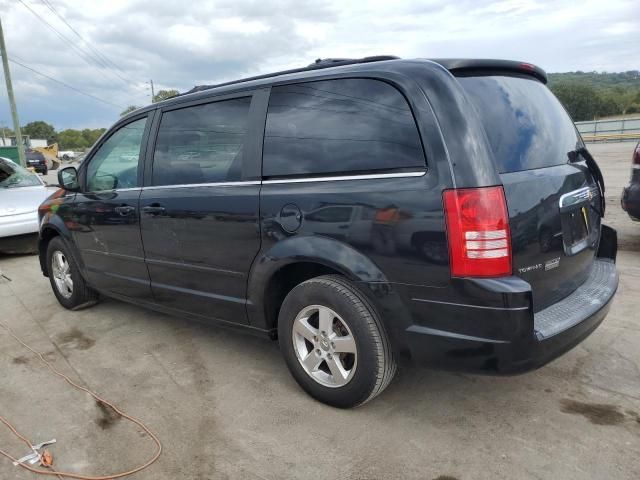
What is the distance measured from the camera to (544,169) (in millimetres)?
2615

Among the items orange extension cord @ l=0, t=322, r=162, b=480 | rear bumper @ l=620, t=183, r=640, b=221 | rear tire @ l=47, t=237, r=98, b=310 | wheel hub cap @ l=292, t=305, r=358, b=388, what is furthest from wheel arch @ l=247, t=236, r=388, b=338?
rear bumper @ l=620, t=183, r=640, b=221

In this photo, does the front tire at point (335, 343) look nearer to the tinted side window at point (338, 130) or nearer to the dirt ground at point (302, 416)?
the dirt ground at point (302, 416)

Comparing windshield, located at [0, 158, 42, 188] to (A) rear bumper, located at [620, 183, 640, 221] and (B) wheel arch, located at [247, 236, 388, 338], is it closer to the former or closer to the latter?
(B) wheel arch, located at [247, 236, 388, 338]

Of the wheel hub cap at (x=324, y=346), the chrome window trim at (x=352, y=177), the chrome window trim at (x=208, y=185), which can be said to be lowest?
the wheel hub cap at (x=324, y=346)

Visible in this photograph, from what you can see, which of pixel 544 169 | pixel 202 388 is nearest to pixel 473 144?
pixel 544 169

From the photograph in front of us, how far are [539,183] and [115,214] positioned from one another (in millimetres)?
3050

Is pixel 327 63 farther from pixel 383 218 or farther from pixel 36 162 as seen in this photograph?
pixel 36 162

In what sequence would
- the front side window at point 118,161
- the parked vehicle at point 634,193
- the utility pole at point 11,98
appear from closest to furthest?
the front side window at point 118,161, the parked vehicle at point 634,193, the utility pole at point 11,98

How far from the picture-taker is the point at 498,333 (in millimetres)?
2273

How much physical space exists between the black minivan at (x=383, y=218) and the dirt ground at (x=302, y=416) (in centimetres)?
31

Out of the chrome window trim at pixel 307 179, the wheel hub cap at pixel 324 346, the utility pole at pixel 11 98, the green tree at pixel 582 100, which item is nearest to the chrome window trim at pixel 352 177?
the chrome window trim at pixel 307 179

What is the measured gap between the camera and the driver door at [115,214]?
12.8 feet

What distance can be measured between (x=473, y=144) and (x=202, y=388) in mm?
2200

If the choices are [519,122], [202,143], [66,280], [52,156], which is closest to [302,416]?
[202,143]
